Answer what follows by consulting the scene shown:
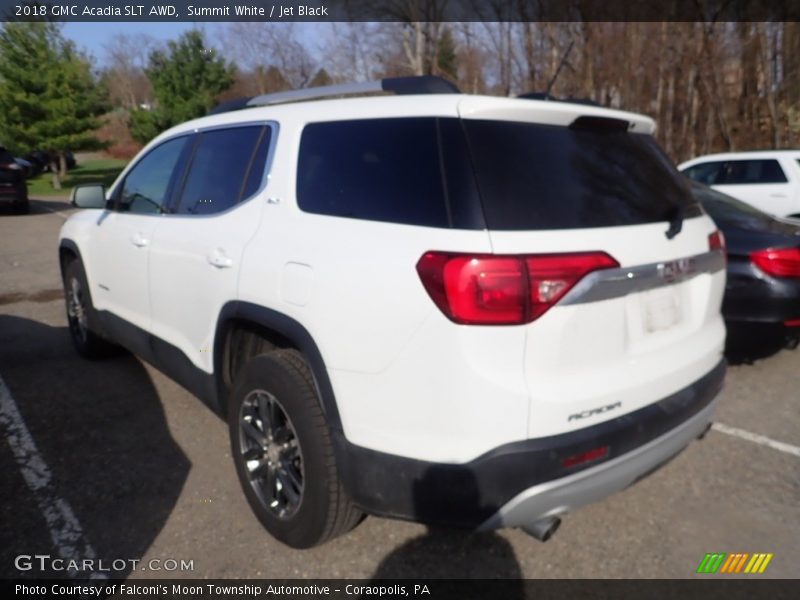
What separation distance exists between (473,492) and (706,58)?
59.3 feet

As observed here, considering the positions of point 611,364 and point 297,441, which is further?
point 297,441

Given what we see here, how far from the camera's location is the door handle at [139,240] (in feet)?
11.8

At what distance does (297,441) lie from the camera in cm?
245

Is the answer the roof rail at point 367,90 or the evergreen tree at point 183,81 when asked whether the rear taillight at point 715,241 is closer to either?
the roof rail at point 367,90

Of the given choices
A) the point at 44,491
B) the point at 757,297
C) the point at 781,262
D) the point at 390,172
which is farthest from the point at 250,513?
the point at 781,262

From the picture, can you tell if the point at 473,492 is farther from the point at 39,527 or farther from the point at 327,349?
the point at 39,527

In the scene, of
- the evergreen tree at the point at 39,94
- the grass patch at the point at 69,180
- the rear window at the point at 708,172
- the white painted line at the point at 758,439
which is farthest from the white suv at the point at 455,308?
the evergreen tree at the point at 39,94

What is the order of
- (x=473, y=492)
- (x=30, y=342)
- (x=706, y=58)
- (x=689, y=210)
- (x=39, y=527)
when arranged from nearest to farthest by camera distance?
(x=473, y=492) → (x=689, y=210) → (x=39, y=527) → (x=30, y=342) → (x=706, y=58)

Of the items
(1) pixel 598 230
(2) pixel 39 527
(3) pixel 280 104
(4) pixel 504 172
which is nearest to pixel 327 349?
(4) pixel 504 172

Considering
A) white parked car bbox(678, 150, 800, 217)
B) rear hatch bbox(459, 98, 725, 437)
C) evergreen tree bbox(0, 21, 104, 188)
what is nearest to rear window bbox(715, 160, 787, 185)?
white parked car bbox(678, 150, 800, 217)

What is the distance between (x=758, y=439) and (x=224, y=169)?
3.41m

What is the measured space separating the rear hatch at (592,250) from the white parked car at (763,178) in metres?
6.91

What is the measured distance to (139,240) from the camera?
3.68m

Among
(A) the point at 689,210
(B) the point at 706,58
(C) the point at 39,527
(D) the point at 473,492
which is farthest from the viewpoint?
(B) the point at 706,58
